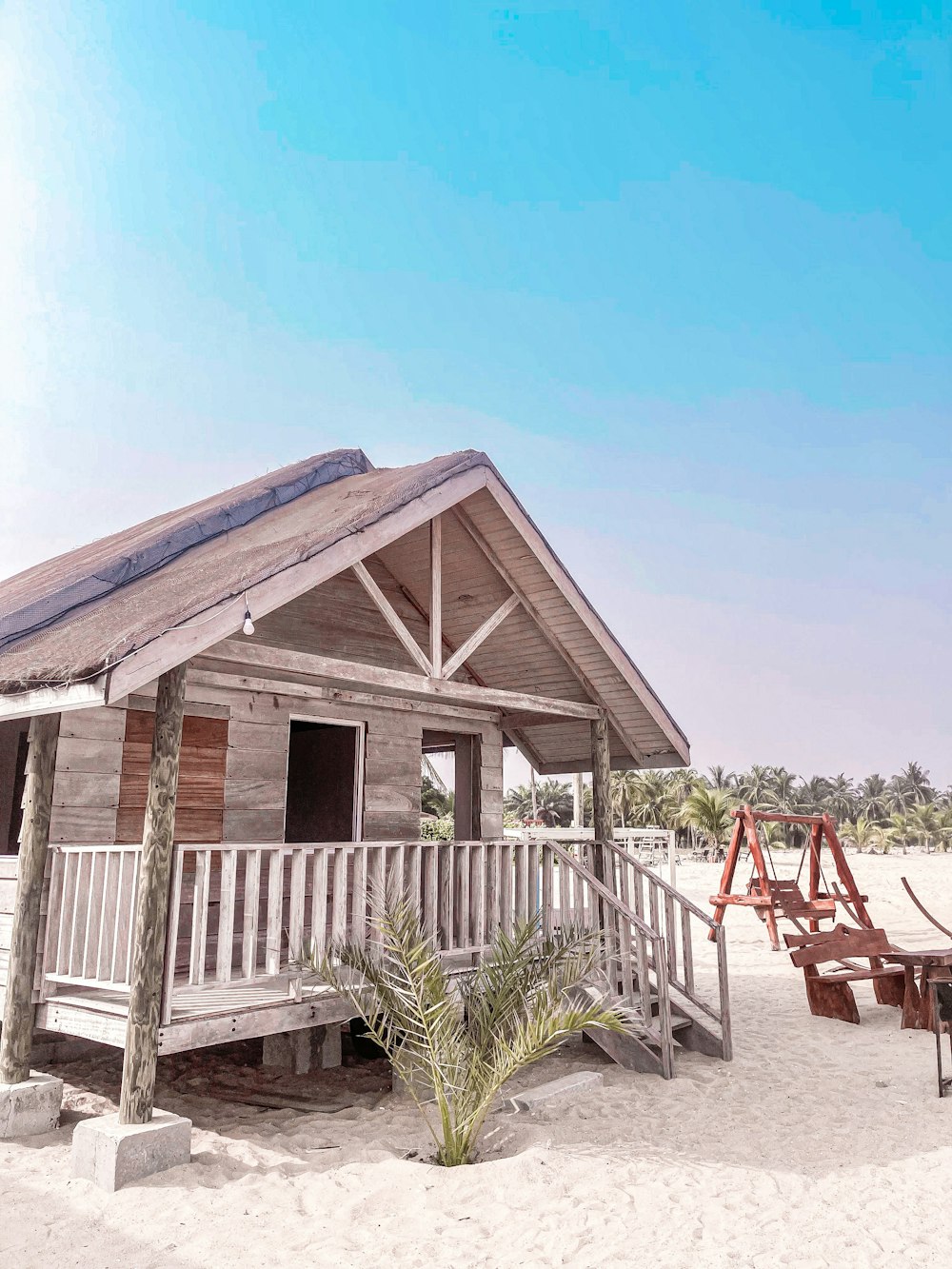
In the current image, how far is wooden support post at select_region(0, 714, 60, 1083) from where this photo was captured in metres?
6.89

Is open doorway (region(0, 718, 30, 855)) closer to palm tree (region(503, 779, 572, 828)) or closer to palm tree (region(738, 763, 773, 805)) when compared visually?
palm tree (region(503, 779, 572, 828))

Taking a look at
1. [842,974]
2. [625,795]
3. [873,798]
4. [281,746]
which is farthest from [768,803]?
[281,746]

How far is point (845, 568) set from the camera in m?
91.8

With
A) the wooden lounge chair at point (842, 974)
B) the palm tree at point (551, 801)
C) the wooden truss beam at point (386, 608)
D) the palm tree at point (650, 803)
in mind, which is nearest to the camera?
the wooden truss beam at point (386, 608)

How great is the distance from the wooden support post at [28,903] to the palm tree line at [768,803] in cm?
2949

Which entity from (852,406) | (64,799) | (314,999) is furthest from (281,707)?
(852,406)

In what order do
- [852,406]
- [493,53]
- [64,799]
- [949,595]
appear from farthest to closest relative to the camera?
[949,595]
[852,406]
[493,53]
[64,799]

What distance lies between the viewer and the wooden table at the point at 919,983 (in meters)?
9.73

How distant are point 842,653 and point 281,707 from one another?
372 ft

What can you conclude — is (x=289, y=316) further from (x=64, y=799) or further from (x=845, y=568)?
(x=845, y=568)

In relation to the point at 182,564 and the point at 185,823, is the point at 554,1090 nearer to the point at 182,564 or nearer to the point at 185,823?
the point at 185,823

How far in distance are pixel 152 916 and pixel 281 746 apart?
3684mm

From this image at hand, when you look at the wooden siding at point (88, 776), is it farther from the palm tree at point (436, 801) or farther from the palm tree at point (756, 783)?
the palm tree at point (756, 783)

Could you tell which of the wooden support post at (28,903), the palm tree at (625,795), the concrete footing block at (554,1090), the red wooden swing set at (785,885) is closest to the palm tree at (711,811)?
the palm tree at (625,795)
